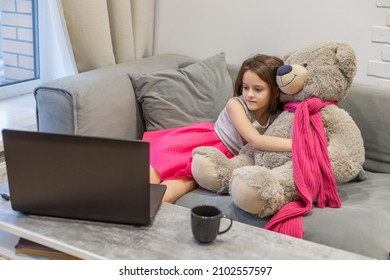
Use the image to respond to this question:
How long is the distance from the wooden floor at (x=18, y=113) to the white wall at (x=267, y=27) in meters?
0.76

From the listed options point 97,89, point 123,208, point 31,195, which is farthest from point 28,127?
point 123,208

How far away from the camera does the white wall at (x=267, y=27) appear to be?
7.57 ft

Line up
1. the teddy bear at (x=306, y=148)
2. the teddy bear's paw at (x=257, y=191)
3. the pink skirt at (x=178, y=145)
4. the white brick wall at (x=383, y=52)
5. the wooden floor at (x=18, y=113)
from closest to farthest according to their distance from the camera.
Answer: the teddy bear's paw at (x=257, y=191)
the teddy bear at (x=306, y=148)
the pink skirt at (x=178, y=145)
the white brick wall at (x=383, y=52)
the wooden floor at (x=18, y=113)

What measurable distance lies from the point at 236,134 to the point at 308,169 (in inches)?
15.0

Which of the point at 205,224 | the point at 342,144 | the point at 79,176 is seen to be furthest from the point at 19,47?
the point at 205,224

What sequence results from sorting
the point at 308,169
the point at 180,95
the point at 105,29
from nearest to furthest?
the point at 308,169 < the point at 180,95 < the point at 105,29

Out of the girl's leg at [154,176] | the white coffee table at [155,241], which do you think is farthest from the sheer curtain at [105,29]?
the white coffee table at [155,241]

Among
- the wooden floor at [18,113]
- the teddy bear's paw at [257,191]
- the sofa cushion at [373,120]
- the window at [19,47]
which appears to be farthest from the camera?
the window at [19,47]

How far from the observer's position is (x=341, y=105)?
2.19 metres

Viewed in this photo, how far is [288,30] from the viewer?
2.47 meters

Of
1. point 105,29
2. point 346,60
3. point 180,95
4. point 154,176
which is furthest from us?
point 105,29

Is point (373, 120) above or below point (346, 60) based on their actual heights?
below

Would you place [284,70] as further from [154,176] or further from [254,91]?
[154,176]

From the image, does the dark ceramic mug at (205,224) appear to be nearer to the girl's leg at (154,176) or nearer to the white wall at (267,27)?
the girl's leg at (154,176)
